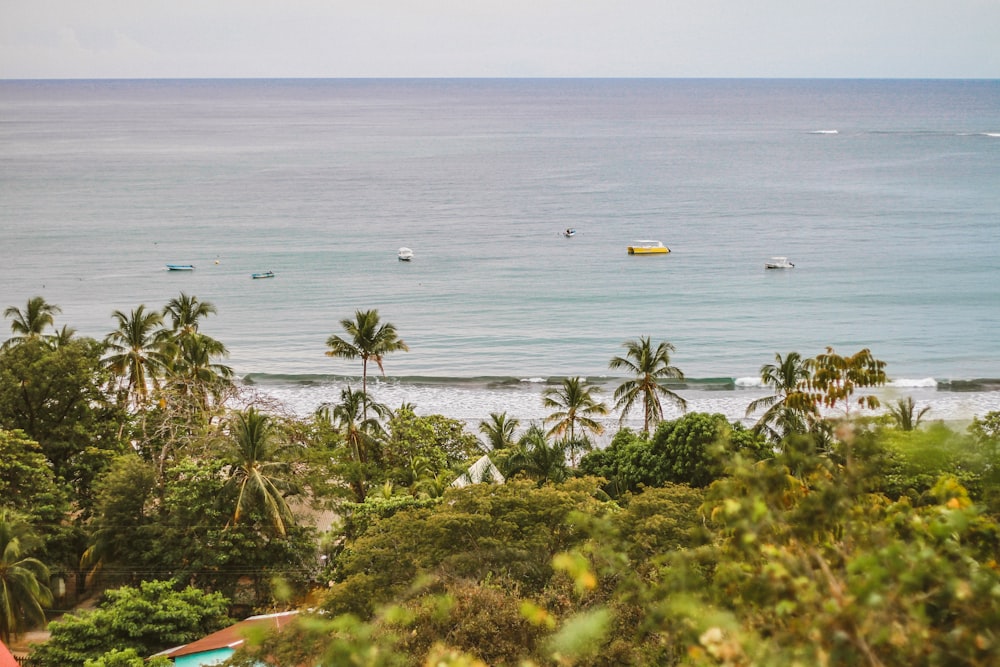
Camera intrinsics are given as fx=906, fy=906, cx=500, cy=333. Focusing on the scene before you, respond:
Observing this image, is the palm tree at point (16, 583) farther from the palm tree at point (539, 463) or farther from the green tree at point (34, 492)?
the palm tree at point (539, 463)

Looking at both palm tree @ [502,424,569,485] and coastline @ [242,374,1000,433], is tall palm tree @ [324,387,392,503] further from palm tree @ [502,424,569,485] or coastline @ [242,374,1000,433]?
coastline @ [242,374,1000,433]

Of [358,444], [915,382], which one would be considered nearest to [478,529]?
[358,444]

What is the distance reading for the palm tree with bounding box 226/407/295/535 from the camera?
20438 mm

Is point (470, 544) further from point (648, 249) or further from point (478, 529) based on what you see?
point (648, 249)

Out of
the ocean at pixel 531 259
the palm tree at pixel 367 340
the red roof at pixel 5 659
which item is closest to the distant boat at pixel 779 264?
the ocean at pixel 531 259

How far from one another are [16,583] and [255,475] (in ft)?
16.8

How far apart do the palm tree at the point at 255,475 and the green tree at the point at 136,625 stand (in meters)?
2.33

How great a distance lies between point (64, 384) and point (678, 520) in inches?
669

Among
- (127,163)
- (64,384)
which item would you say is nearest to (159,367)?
(64,384)

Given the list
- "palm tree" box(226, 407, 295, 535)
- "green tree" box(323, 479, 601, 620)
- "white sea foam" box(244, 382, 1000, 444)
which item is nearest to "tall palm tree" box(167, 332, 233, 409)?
"palm tree" box(226, 407, 295, 535)

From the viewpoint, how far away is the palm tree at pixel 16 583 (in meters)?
17.4

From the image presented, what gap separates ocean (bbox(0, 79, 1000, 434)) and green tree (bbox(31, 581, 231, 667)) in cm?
1484

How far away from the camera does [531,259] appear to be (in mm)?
67375

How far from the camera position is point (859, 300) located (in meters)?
55.1
